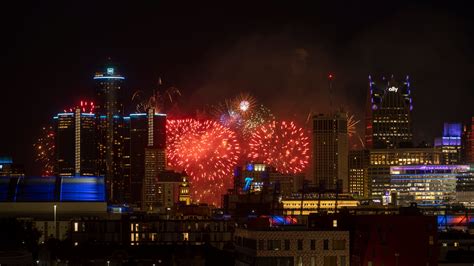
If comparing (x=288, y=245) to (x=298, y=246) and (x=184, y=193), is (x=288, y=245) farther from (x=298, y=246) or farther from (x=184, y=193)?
(x=184, y=193)

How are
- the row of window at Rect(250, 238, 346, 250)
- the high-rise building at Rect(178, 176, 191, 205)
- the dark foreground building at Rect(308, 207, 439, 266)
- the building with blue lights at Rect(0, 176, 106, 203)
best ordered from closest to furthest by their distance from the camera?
the dark foreground building at Rect(308, 207, 439, 266) < the row of window at Rect(250, 238, 346, 250) < the building with blue lights at Rect(0, 176, 106, 203) < the high-rise building at Rect(178, 176, 191, 205)

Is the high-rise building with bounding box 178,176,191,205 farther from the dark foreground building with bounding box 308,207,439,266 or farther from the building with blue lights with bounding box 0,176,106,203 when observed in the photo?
the dark foreground building with bounding box 308,207,439,266

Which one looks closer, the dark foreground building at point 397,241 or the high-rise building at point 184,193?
the dark foreground building at point 397,241

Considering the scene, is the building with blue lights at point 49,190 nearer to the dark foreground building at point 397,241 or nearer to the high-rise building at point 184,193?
the high-rise building at point 184,193

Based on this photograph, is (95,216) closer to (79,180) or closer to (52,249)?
(79,180)

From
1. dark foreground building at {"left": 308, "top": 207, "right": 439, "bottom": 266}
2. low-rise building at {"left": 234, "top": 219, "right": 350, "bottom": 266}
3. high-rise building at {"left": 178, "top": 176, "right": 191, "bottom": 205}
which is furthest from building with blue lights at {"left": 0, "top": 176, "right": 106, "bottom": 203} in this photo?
dark foreground building at {"left": 308, "top": 207, "right": 439, "bottom": 266}

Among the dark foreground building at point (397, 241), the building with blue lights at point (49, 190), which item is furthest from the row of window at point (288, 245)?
the building with blue lights at point (49, 190)

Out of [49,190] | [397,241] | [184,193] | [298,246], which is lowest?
[298,246]

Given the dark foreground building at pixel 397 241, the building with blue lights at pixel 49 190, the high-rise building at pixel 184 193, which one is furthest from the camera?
the high-rise building at pixel 184 193

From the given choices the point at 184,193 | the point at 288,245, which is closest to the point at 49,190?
the point at 184,193

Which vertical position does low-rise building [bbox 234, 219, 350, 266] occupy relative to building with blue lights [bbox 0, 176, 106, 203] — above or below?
below

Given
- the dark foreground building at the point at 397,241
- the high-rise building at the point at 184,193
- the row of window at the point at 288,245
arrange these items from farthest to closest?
the high-rise building at the point at 184,193, the row of window at the point at 288,245, the dark foreground building at the point at 397,241

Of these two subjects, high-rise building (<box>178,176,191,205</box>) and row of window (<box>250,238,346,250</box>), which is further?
high-rise building (<box>178,176,191,205</box>)
